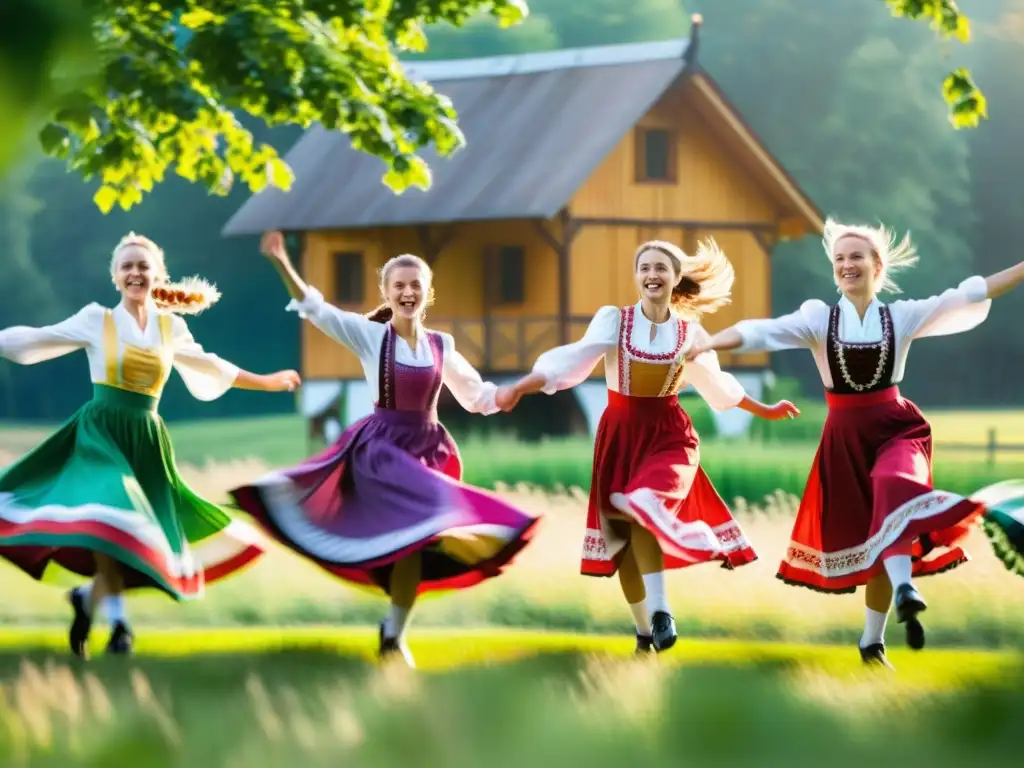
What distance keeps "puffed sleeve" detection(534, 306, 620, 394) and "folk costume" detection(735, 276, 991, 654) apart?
1.88 feet

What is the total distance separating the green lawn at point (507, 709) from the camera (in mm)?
4299

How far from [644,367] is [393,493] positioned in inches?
44.9

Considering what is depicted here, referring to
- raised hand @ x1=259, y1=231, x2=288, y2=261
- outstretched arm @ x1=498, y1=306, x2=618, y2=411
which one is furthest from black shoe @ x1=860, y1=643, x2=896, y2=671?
raised hand @ x1=259, y1=231, x2=288, y2=261

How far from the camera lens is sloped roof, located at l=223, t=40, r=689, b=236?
25.0 m

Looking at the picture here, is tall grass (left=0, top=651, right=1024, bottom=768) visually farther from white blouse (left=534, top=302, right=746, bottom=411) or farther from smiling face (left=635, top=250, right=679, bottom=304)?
smiling face (left=635, top=250, right=679, bottom=304)

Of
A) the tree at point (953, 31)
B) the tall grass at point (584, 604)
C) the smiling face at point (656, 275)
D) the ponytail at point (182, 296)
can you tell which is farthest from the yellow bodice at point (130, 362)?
the tree at point (953, 31)

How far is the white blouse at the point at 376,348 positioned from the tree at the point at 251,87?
47.5 inches

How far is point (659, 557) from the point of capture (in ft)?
20.7

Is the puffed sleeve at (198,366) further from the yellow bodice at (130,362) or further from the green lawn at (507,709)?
the green lawn at (507,709)

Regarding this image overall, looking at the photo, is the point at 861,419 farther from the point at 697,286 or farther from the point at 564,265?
the point at 564,265

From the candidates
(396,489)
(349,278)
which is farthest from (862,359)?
(349,278)

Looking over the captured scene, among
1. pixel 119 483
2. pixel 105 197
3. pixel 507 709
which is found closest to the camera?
pixel 507 709

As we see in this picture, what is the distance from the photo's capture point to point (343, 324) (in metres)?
6.45

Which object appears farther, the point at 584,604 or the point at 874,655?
the point at 584,604
